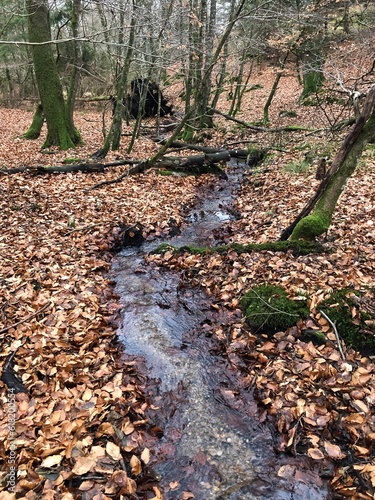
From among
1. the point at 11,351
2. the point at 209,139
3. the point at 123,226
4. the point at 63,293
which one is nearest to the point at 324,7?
the point at 209,139

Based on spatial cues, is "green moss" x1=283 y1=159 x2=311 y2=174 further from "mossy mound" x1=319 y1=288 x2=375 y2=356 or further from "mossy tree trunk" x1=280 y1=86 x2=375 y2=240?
"mossy mound" x1=319 y1=288 x2=375 y2=356

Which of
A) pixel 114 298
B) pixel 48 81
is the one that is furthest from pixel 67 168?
pixel 114 298

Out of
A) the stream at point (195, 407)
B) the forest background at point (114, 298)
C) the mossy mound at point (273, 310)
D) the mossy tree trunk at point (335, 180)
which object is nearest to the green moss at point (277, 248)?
the forest background at point (114, 298)

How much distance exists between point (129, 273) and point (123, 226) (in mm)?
1805

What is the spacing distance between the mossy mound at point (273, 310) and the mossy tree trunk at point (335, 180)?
1.51 meters

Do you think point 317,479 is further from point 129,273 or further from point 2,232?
point 2,232

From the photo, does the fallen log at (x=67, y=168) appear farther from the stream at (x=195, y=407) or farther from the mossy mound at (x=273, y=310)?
the mossy mound at (x=273, y=310)

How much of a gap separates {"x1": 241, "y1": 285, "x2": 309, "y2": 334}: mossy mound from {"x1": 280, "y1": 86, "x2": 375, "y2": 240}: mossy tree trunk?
1.51 meters

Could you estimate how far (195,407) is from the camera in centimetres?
394

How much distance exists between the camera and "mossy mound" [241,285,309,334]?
4707 mm

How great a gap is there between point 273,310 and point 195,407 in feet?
5.59

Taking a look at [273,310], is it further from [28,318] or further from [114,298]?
[28,318]

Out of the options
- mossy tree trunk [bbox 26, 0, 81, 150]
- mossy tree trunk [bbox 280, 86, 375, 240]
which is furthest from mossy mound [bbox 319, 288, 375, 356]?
mossy tree trunk [bbox 26, 0, 81, 150]

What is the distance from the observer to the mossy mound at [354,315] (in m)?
4.21
